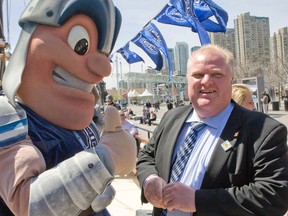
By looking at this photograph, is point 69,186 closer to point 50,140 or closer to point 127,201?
point 50,140

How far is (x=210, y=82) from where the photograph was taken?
188cm

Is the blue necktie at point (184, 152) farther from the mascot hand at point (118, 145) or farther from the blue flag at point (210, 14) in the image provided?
the blue flag at point (210, 14)

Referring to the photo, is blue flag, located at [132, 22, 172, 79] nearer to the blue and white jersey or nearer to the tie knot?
the tie knot

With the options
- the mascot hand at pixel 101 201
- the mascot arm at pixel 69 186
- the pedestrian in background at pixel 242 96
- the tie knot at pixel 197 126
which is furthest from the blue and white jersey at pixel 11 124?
the pedestrian in background at pixel 242 96

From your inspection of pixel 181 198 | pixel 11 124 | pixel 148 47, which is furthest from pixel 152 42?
pixel 11 124

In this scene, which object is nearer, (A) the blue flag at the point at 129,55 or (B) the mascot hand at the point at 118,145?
(B) the mascot hand at the point at 118,145

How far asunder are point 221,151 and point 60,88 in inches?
36.8

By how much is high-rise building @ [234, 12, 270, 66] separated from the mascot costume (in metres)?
55.3

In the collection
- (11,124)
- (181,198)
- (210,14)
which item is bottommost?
(181,198)

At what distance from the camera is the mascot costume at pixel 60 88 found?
129 cm

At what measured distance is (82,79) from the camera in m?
1.50

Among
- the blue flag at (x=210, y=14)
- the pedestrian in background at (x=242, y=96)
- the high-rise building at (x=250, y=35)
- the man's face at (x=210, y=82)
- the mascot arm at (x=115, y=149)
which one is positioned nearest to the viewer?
the mascot arm at (x=115, y=149)

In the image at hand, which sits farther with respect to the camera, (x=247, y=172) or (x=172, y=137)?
(x=172, y=137)

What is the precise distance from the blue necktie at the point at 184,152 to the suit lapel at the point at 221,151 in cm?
16
